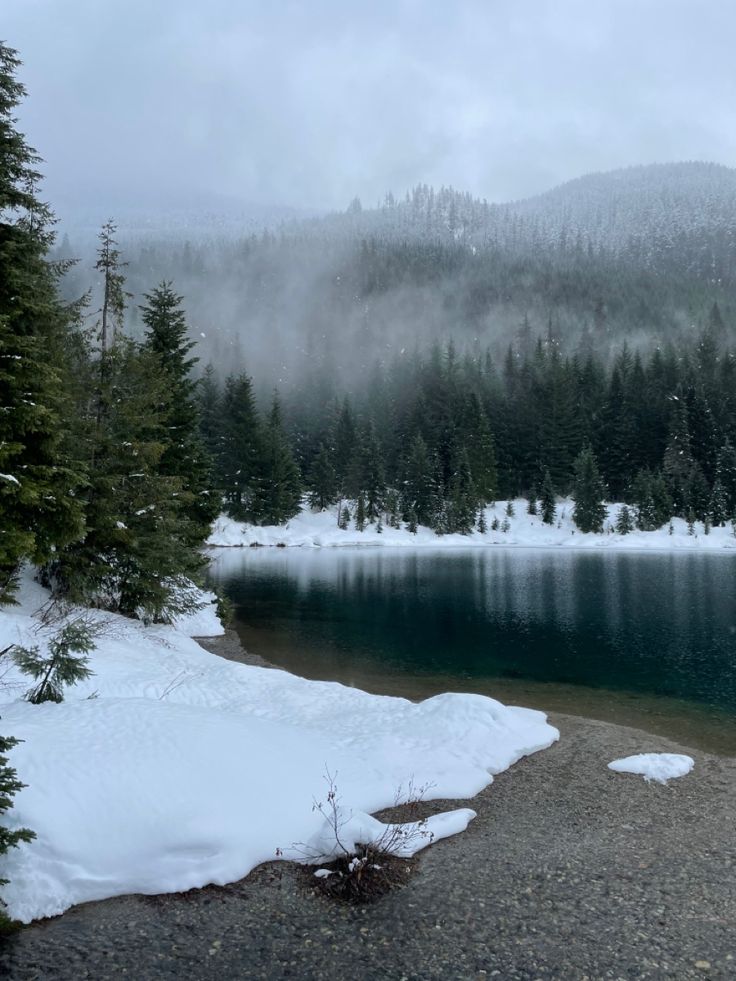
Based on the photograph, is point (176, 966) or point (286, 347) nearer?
point (176, 966)

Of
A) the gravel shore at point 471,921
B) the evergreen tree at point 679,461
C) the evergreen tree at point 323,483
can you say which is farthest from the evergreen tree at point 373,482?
the gravel shore at point 471,921

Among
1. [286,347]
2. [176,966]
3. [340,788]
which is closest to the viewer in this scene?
[176,966]

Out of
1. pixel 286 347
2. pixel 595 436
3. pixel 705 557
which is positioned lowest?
pixel 705 557

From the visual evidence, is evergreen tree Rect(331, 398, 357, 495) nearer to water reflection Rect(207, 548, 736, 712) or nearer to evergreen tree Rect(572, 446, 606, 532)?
evergreen tree Rect(572, 446, 606, 532)

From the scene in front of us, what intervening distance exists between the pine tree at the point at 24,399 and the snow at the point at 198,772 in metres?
2.59

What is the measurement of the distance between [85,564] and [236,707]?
22.5ft

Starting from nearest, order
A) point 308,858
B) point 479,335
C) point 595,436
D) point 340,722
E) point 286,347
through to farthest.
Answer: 1. point 308,858
2. point 340,722
3. point 595,436
4. point 286,347
5. point 479,335

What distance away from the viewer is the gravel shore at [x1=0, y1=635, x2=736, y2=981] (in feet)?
17.1

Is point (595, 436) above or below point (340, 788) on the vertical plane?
above

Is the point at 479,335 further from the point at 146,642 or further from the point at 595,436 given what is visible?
the point at 146,642

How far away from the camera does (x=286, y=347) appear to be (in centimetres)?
15888

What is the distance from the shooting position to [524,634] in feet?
84.4

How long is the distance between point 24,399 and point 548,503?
83522 millimetres

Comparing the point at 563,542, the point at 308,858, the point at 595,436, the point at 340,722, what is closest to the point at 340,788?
the point at 308,858
